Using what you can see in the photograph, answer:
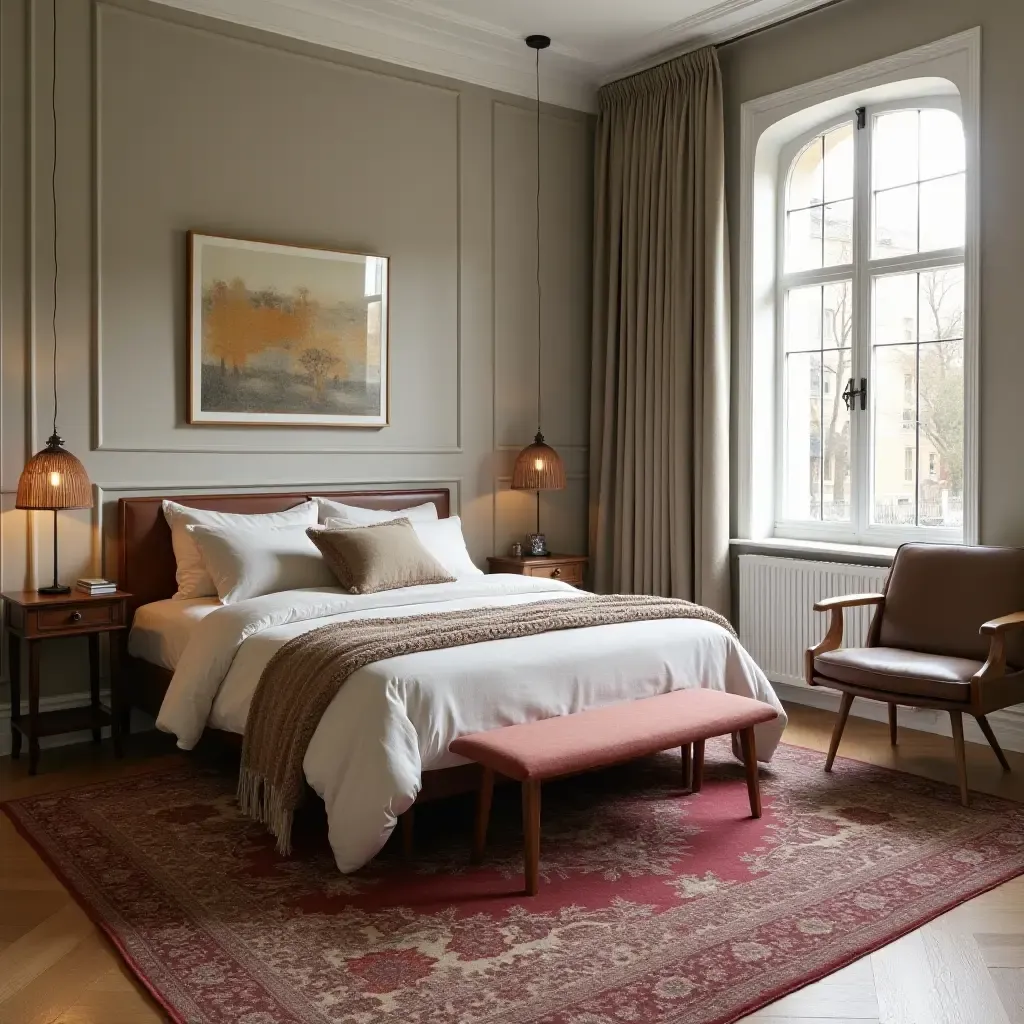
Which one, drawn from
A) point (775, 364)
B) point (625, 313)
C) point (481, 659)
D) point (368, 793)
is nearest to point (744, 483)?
point (775, 364)

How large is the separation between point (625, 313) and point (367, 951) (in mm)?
3978

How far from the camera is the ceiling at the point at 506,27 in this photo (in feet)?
16.1

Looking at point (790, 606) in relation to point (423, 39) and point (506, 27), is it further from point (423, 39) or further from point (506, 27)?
point (423, 39)

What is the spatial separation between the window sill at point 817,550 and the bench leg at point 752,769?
63.8 inches

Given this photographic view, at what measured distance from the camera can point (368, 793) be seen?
116 inches

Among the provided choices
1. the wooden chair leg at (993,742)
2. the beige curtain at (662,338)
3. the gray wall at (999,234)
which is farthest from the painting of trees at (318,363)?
the wooden chair leg at (993,742)

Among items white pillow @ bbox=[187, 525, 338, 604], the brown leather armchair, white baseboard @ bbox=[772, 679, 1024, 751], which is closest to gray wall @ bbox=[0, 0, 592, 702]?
white pillow @ bbox=[187, 525, 338, 604]

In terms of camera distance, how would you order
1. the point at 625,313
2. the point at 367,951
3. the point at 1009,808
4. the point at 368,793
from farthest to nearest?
the point at 625,313 < the point at 1009,808 < the point at 368,793 < the point at 367,951

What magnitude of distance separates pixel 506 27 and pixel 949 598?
3.46 metres

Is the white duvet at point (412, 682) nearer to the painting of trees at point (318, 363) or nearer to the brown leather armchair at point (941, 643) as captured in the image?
the brown leather armchair at point (941, 643)

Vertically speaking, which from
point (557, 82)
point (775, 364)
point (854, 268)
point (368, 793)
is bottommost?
point (368, 793)

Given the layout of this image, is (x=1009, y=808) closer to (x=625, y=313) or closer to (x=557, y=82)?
(x=625, y=313)

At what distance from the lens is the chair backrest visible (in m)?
4.05

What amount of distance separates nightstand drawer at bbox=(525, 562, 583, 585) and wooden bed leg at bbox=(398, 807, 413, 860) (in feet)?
7.88
